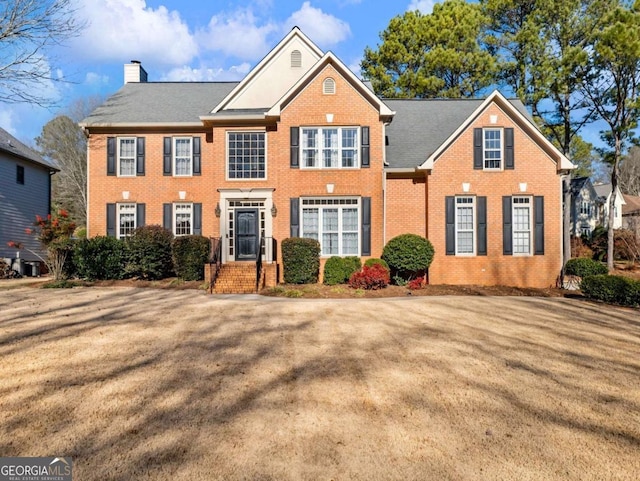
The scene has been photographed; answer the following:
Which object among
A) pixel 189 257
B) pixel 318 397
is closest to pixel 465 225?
pixel 189 257

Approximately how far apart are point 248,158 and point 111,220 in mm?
6182

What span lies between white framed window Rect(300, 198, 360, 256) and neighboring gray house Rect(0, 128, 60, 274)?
14.8 m

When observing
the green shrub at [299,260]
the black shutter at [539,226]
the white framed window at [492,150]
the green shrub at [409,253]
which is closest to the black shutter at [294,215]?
the green shrub at [299,260]

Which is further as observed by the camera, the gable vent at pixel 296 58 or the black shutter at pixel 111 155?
the gable vent at pixel 296 58

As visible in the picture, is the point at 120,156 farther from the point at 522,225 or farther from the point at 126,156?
the point at 522,225

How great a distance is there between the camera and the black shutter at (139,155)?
50.8 feet

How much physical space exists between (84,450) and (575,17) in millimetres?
26655

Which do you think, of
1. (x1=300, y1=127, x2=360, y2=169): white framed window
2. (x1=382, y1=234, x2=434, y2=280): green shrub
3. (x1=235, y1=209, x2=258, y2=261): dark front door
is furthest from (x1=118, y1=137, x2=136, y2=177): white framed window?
(x1=382, y1=234, x2=434, y2=280): green shrub

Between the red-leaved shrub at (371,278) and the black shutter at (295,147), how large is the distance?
15.3 ft

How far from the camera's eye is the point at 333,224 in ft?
46.9

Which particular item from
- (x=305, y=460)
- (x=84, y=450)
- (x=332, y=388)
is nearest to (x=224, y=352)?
(x=332, y=388)

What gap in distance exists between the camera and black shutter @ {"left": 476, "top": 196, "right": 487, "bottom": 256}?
14.1 metres

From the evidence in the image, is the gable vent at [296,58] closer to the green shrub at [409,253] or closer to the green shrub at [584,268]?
the green shrub at [409,253]

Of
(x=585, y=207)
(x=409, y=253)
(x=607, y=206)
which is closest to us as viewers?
(x=409, y=253)
